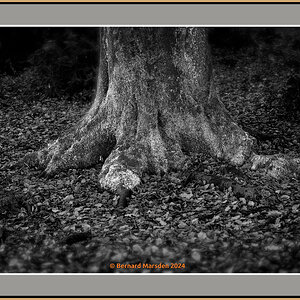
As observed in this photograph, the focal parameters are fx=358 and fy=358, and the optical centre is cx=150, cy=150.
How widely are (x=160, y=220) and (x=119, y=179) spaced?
3.92ft

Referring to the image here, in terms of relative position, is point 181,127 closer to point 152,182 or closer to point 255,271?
point 152,182

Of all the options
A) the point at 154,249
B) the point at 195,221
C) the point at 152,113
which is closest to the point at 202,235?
the point at 195,221

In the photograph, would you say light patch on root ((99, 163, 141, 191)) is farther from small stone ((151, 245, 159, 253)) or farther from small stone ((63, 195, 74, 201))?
small stone ((151, 245, 159, 253))

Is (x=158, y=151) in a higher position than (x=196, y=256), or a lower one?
higher

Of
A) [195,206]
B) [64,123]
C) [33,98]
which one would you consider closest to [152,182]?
[195,206]

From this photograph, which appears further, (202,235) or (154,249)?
(202,235)

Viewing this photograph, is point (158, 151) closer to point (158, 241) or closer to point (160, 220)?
point (160, 220)

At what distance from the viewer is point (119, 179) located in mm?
6090

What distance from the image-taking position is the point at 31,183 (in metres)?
6.66

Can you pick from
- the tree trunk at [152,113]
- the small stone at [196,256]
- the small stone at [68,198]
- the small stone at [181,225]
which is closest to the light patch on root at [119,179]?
the tree trunk at [152,113]

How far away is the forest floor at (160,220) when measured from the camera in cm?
422

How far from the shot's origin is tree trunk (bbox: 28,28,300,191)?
650cm

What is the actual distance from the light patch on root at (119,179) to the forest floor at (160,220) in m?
0.14

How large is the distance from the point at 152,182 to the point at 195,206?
3.44 feet
